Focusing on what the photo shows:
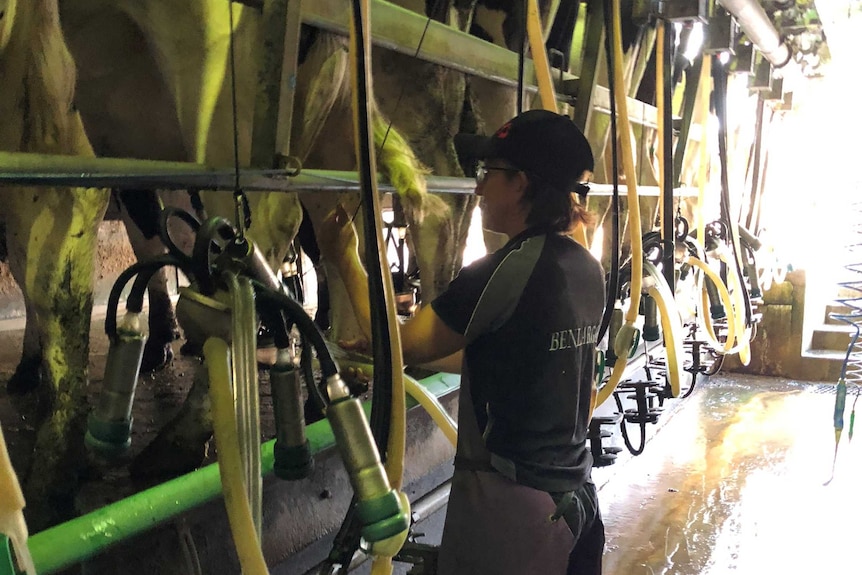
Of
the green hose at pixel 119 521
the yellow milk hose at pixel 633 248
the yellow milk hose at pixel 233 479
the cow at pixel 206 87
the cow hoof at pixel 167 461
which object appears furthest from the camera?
the yellow milk hose at pixel 633 248

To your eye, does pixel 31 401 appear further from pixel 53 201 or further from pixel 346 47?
pixel 346 47

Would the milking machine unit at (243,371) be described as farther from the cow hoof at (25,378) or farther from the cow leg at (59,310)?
the cow hoof at (25,378)

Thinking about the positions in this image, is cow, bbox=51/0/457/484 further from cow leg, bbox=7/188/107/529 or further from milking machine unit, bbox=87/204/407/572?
milking machine unit, bbox=87/204/407/572

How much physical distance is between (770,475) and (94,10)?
3.09 meters

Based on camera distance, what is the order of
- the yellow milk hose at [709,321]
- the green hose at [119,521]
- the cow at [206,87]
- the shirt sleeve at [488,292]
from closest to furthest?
the green hose at [119,521] → the shirt sleeve at [488,292] → the cow at [206,87] → the yellow milk hose at [709,321]

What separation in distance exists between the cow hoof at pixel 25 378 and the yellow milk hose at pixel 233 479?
6.53 ft

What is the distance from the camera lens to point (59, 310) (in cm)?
130

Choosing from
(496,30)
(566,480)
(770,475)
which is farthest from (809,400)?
(566,480)

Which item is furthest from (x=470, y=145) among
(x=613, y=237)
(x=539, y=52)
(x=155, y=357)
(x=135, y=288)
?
(x=155, y=357)

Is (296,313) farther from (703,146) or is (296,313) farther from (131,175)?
(703,146)

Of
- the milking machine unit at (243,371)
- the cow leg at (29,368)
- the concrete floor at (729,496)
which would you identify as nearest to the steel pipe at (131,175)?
the milking machine unit at (243,371)

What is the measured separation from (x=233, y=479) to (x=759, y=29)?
295 cm

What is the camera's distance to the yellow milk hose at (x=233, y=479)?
623 mm

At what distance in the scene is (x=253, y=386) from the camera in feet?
2.12
